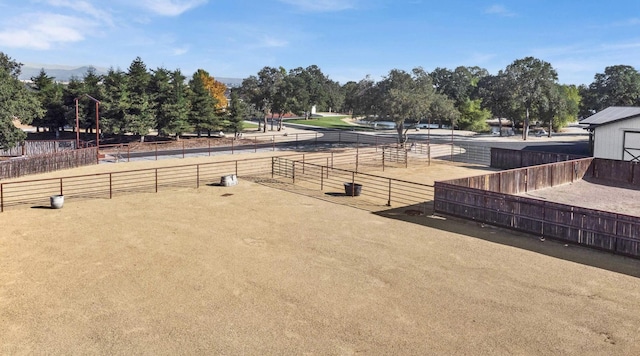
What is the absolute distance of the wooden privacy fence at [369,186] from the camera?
79.7ft

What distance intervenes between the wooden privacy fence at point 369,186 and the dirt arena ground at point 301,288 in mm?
3872

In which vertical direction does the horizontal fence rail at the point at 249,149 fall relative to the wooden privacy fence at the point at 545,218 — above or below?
above

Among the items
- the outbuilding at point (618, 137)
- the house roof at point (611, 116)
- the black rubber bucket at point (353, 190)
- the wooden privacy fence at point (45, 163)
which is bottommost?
the black rubber bucket at point (353, 190)

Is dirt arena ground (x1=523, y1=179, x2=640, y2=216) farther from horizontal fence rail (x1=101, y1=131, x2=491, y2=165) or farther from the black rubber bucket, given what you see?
horizontal fence rail (x1=101, y1=131, x2=491, y2=165)

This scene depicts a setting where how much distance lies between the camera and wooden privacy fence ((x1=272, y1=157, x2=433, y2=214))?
2428 centimetres

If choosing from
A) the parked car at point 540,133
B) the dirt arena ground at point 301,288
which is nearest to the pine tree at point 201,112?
the dirt arena ground at point 301,288

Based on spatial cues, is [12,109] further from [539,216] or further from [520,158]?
[520,158]

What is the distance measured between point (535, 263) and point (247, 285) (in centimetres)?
901

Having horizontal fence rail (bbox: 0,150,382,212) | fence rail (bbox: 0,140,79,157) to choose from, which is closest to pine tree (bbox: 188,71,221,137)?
fence rail (bbox: 0,140,79,157)

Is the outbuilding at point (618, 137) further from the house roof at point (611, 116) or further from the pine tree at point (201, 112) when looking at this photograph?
the pine tree at point (201, 112)

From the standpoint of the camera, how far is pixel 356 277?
13.5 m

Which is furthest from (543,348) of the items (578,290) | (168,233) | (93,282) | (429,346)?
(168,233)

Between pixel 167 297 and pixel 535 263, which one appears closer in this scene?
pixel 167 297

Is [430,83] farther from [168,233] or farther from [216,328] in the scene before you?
[216,328]
